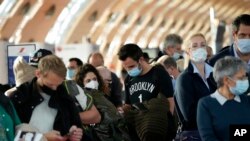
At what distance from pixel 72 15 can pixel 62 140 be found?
38653 mm

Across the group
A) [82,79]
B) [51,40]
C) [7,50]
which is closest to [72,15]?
[51,40]

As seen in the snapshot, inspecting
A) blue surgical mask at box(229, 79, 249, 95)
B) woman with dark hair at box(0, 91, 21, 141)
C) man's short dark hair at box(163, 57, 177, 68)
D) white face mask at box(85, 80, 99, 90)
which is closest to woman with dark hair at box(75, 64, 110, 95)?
white face mask at box(85, 80, 99, 90)

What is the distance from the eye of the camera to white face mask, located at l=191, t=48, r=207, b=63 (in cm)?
786

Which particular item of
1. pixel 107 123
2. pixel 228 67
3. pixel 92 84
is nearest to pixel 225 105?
pixel 228 67

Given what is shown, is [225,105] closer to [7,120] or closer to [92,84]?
[7,120]

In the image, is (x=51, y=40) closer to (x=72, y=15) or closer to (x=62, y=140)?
(x=72, y=15)

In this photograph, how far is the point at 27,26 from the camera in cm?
3819

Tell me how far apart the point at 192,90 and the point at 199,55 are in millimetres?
547

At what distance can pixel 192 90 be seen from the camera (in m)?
7.46

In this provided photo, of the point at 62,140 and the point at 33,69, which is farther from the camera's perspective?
the point at 33,69

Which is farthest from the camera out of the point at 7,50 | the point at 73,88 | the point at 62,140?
the point at 7,50

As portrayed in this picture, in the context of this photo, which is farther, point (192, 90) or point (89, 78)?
point (89, 78)

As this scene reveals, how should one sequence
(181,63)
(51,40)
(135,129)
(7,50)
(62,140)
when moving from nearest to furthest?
(62,140)
(135,129)
(181,63)
(7,50)
(51,40)

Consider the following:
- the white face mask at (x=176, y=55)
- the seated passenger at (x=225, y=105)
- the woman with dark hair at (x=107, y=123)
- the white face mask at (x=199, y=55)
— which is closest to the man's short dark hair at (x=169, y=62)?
the white face mask at (x=176, y=55)
